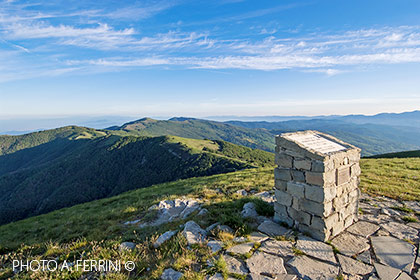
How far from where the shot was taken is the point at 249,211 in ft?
25.1

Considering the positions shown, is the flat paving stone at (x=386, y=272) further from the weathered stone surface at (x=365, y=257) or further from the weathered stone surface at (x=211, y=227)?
the weathered stone surface at (x=211, y=227)

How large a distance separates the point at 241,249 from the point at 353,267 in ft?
8.65

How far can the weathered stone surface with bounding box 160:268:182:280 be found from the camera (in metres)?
4.31

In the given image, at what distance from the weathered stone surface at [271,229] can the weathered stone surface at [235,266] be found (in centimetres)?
173

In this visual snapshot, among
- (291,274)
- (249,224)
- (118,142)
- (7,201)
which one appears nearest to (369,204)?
(249,224)

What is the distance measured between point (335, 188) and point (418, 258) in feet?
7.70

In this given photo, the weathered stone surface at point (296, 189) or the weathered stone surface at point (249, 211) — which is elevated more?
the weathered stone surface at point (296, 189)

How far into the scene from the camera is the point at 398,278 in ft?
14.4

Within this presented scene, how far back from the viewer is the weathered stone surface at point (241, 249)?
5161mm

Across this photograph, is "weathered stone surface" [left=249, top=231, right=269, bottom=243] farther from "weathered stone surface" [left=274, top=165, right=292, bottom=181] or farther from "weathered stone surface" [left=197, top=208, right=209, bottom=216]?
"weathered stone surface" [left=197, top=208, right=209, bottom=216]

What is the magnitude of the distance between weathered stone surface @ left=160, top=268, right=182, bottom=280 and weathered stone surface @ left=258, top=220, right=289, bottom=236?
10.1ft

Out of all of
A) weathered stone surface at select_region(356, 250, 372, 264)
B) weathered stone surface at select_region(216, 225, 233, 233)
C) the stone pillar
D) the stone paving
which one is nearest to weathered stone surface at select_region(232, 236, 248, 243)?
the stone paving

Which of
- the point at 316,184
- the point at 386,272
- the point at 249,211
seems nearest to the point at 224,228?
the point at 249,211

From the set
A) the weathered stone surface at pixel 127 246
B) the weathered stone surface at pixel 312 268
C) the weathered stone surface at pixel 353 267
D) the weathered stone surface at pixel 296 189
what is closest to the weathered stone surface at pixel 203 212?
the weathered stone surface at pixel 127 246
